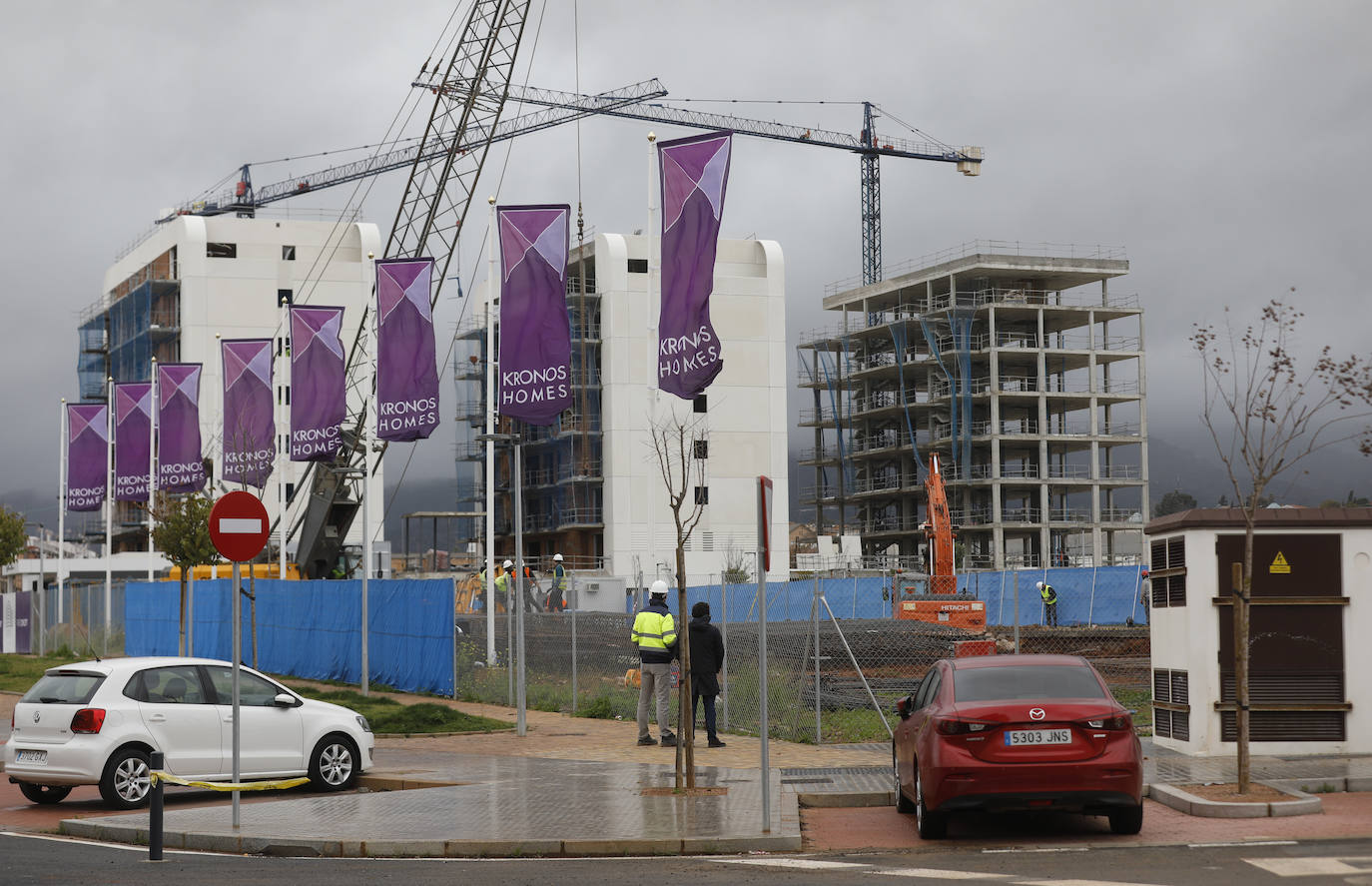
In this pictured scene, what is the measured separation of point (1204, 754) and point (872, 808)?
3989 millimetres

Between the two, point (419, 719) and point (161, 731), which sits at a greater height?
point (161, 731)

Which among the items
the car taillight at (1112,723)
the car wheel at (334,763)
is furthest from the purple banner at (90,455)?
the car taillight at (1112,723)

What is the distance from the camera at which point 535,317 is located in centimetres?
2405

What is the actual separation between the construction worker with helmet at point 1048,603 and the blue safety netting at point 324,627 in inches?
909

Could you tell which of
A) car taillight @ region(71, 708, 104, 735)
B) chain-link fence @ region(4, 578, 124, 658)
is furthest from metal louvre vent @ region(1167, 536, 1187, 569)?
chain-link fence @ region(4, 578, 124, 658)

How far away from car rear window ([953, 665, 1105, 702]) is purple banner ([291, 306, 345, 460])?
21.9 metres

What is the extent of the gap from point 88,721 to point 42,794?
1882 mm

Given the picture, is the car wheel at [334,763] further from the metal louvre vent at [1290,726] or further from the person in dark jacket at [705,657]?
the metal louvre vent at [1290,726]

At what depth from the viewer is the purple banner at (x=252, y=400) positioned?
116 feet

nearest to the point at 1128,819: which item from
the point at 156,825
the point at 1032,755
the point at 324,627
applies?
the point at 1032,755

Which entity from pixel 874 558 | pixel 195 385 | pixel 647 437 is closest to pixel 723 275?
pixel 647 437

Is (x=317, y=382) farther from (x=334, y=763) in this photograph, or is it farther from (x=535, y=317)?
(x=334, y=763)

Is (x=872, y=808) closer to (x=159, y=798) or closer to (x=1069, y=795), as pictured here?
(x=1069, y=795)

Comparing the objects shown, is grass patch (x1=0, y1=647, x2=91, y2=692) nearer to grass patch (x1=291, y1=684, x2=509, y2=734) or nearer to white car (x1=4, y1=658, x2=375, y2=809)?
grass patch (x1=291, y1=684, x2=509, y2=734)
